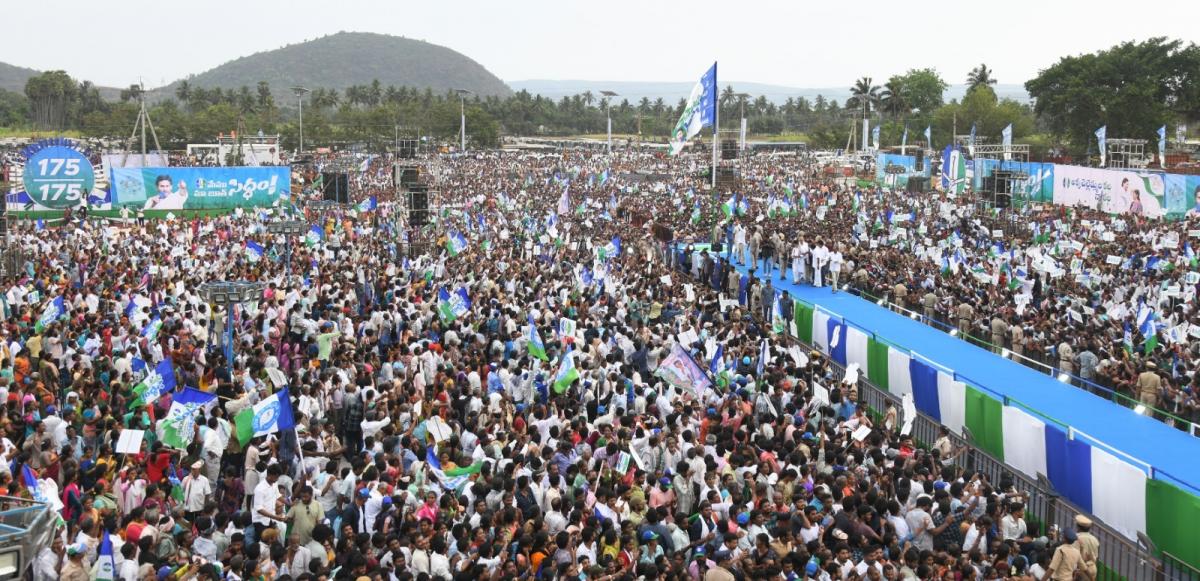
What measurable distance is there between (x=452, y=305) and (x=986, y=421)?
803cm

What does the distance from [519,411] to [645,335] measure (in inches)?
147

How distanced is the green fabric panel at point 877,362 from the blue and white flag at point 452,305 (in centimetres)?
657

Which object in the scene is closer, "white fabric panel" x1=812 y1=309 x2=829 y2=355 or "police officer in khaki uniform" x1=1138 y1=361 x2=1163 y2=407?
"police officer in khaki uniform" x1=1138 y1=361 x2=1163 y2=407

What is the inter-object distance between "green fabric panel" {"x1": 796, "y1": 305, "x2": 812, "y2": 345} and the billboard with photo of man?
1011 inches

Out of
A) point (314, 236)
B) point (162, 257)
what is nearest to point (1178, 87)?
point (314, 236)

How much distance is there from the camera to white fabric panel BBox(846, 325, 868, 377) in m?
17.5

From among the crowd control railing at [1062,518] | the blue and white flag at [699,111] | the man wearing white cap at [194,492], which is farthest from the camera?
the blue and white flag at [699,111]

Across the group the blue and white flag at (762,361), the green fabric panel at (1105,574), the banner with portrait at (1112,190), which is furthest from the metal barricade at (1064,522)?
the banner with portrait at (1112,190)

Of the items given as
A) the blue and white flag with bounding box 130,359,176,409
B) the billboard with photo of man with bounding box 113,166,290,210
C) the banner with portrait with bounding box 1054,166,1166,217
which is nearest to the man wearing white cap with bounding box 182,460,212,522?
the blue and white flag with bounding box 130,359,176,409

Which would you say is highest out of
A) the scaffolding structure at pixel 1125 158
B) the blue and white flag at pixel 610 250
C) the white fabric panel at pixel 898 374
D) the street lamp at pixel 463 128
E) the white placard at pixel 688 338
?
the street lamp at pixel 463 128

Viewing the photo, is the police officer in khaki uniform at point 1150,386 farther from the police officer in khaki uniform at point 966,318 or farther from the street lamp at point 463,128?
the street lamp at point 463,128

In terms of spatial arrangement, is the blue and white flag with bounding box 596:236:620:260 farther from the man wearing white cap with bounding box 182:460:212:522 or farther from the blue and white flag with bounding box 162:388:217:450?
the man wearing white cap with bounding box 182:460:212:522

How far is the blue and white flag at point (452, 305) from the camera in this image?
16688mm

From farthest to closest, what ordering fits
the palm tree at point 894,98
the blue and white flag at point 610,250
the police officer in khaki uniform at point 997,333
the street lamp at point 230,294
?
the palm tree at point 894,98 → the blue and white flag at point 610,250 → the police officer in khaki uniform at point 997,333 → the street lamp at point 230,294
